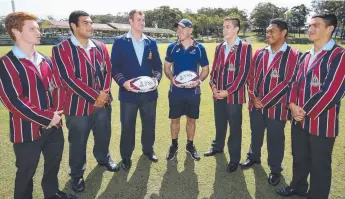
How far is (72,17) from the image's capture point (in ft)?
12.7

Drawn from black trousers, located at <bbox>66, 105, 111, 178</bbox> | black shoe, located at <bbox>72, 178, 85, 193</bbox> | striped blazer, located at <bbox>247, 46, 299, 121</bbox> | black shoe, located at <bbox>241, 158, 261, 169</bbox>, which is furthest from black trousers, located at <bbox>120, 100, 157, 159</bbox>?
striped blazer, located at <bbox>247, 46, 299, 121</bbox>

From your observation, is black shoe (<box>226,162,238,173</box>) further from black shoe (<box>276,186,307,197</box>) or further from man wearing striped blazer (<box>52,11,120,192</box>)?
man wearing striped blazer (<box>52,11,120,192</box>)

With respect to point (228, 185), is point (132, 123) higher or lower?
higher

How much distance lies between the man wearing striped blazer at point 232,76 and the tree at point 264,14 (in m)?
102

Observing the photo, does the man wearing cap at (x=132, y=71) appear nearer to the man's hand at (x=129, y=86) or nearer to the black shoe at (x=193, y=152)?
the man's hand at (x=129, y=86)

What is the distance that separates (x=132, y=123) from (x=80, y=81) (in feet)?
4.32

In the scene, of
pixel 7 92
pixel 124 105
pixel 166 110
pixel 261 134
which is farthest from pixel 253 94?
pixel 166 110

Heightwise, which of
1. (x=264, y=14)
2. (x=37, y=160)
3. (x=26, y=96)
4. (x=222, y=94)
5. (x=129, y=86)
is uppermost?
(x=264, y=14)

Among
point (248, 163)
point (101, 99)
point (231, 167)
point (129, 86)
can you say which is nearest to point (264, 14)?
point (248, 163)

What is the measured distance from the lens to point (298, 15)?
10106 cm

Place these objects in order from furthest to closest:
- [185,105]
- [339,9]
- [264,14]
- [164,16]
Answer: [164,16], [264,14], [339,9], [185,105]

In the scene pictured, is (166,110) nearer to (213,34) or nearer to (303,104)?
(303,104)

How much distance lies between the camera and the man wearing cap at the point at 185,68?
4.84 meters

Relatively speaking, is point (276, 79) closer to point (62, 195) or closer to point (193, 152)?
point (193, 152)
